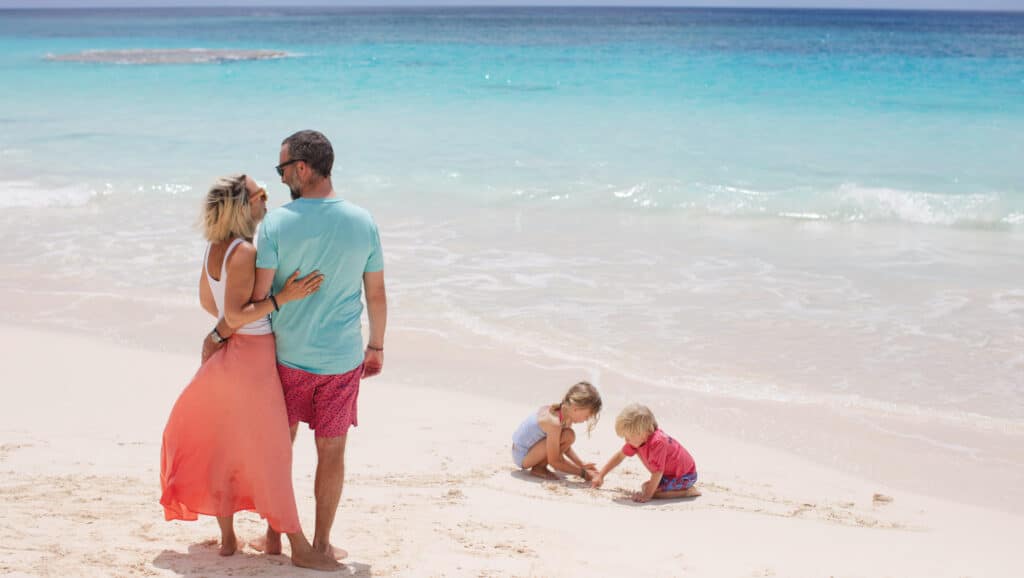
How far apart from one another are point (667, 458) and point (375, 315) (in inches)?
78.9

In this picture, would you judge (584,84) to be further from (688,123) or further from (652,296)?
(652,296)

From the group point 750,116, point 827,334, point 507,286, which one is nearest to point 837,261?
point 827,334

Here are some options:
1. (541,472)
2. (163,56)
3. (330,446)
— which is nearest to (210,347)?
(330,446)

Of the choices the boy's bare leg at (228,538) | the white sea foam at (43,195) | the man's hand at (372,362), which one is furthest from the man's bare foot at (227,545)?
the white sea foam at (43,195)

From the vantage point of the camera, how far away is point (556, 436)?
5.34m

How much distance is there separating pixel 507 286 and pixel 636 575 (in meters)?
5.53

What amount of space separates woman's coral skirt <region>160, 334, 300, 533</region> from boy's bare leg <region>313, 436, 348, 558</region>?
16 cm

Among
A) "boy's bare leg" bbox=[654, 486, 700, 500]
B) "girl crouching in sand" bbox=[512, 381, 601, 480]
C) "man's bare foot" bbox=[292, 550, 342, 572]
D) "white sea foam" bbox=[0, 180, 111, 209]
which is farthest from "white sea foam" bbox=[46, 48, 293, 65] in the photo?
"man's bare foot" bbox=[292, 550, 342, 572]

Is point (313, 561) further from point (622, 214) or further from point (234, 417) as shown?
point (622, 214)

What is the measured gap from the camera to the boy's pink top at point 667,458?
5.09 m

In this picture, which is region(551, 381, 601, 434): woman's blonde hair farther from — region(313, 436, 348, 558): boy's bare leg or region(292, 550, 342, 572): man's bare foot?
region(292, 550, 342, 572): man's bare foot

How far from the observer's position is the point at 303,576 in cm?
357

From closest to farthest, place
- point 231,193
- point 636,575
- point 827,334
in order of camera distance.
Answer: point 231,193 < point 636,575 < point 827,334

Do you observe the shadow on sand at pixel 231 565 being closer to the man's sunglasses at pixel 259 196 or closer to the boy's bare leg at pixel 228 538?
the boy's bare leg at pixel 228 538
